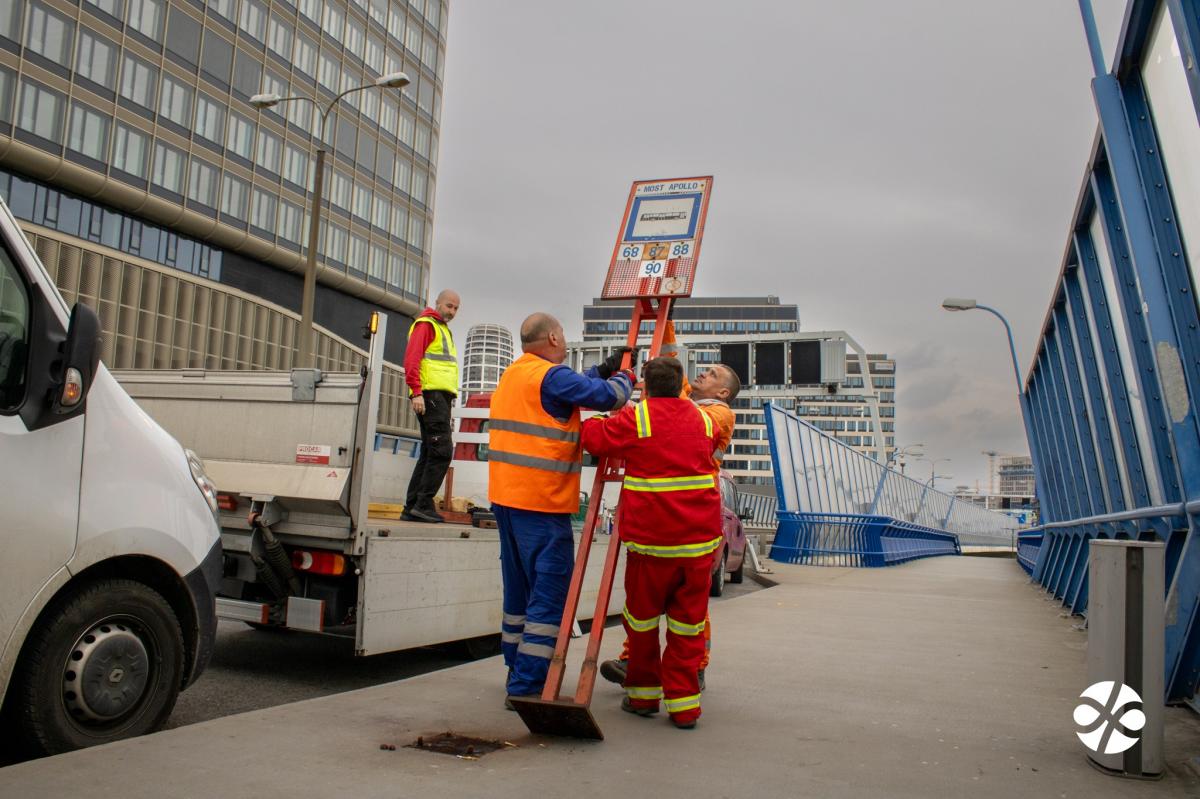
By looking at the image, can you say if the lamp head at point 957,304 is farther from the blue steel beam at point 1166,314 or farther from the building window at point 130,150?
the building window at point 130,150

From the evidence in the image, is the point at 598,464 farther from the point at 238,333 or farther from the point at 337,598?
the point at 238,333

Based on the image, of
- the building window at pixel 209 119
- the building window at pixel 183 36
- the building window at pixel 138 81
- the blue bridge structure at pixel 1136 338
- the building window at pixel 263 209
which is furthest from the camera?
the building window at pixel 263 209

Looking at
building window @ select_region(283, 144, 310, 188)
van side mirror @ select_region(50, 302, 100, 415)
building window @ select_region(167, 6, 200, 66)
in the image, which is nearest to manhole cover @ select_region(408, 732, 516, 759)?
van side mirror @ select_region(50, 302, 100, 415)

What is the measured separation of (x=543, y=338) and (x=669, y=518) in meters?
1.07

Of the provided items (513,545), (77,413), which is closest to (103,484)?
(77,413)

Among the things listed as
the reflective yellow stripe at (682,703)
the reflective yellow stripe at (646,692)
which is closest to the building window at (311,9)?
the reflective yellow stripe at (646,692)

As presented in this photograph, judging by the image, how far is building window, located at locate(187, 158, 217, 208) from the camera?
4212 centimetres

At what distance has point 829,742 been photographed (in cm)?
429

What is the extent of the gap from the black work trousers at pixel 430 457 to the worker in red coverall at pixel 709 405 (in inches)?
79.2

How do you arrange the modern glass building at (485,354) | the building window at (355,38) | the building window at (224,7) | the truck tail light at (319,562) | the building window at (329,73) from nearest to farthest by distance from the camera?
1. the truck tail light at (319,562)
2. the building window at (224,7)
3. the building window at (329,73)
4. the building window at (355,38)
5. the modern glass building at (485,354)

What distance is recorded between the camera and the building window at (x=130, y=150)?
38188mm

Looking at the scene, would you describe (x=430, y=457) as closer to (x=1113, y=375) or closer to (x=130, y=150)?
(x=1113, y=375)

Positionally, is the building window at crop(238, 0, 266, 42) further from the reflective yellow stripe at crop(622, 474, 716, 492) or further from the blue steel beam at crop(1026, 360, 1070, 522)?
the reflective yellow stripe at crop(622, 474, 716, 492)

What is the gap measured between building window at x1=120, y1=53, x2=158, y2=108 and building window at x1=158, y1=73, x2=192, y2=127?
0.54 meters
